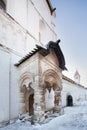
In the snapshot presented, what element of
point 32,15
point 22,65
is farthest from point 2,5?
point 32,15

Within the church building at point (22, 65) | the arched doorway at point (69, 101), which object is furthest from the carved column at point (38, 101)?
the arched doorway at point (69, 101)

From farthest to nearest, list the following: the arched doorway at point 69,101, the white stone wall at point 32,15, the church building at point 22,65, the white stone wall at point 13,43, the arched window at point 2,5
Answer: the arched doorway at point 69,101 → the white stone wall at point 32,15 → the arched window at point 2,5 → the white stone wall at point 13,43 → the church building at point 22,65

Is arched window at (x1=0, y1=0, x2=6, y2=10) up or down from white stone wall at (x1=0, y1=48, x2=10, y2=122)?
up

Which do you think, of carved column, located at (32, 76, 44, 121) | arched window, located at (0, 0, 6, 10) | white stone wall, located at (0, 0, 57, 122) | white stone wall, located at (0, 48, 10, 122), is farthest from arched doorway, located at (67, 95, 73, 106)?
arched window, located at (0, 0, 6, 10)

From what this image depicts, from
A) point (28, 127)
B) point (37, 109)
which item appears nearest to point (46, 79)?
point (37, 109)

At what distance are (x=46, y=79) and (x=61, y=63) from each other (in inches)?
86.3

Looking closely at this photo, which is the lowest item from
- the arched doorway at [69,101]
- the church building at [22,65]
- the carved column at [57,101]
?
the arched doorway at [69,101]

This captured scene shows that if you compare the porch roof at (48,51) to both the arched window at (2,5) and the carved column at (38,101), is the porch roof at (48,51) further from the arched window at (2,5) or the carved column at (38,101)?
the arched window at (2,5)

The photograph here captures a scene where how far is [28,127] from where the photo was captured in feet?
31.0

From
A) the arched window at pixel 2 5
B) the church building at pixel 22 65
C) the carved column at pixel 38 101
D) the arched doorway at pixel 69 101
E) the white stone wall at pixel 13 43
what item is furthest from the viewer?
the arched doorway at pixel 69 101

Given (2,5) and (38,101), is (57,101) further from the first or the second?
(2,5)

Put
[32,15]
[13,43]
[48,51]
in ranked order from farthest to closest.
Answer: [32,15], [13,43], [48,51]

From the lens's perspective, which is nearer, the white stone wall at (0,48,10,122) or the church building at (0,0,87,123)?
the white stone wall at (0,48,10,122)

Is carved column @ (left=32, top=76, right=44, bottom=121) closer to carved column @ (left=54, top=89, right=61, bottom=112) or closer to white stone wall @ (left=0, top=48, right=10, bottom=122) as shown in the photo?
white stone wall @ (left=0, top=48, right=10, bottom=122)
